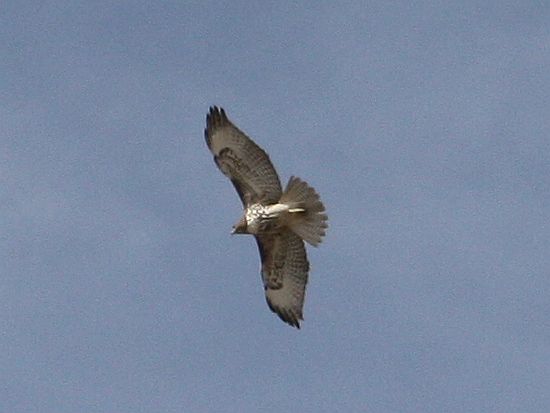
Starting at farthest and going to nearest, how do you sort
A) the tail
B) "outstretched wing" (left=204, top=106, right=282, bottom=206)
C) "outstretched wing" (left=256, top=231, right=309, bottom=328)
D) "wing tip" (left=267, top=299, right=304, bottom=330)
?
"wing tip" (left=267, top=299, right=304, bottom=330), "outstretched wing" (left=256, top=231, right=309, bottom=328), "outstretched wing" (left=204, top=106, right=282, bottom=206), the tail

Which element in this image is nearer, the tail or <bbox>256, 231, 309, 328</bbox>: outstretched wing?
the tail

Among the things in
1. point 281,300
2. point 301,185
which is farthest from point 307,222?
point 281,300

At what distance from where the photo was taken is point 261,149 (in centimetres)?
2644

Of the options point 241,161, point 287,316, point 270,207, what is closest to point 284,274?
point 287,316

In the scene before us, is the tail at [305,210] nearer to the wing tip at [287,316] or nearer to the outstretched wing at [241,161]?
the outstretched wing at [241,161]

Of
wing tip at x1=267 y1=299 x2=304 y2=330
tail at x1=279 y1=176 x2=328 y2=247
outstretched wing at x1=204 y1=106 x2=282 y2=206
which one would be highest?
outstretched wing at x1=204 y1=106 x2=282 y2=206

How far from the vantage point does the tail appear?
84.8ft

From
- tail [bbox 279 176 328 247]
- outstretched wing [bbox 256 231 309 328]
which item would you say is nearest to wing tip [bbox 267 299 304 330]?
outstretched wing [bbox 256 231 309 328]

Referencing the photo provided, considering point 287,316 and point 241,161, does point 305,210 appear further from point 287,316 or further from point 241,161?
point 287,316

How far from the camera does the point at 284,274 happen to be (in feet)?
91.3

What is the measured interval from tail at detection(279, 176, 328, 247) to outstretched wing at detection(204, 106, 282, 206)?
1.38 feet

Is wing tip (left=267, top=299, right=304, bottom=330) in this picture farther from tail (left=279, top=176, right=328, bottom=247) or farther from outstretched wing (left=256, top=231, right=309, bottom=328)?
tail (left=279, top=176, right=328, bottom=247)

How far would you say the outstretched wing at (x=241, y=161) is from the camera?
26438 millimetres

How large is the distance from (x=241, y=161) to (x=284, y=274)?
89.9 inches
